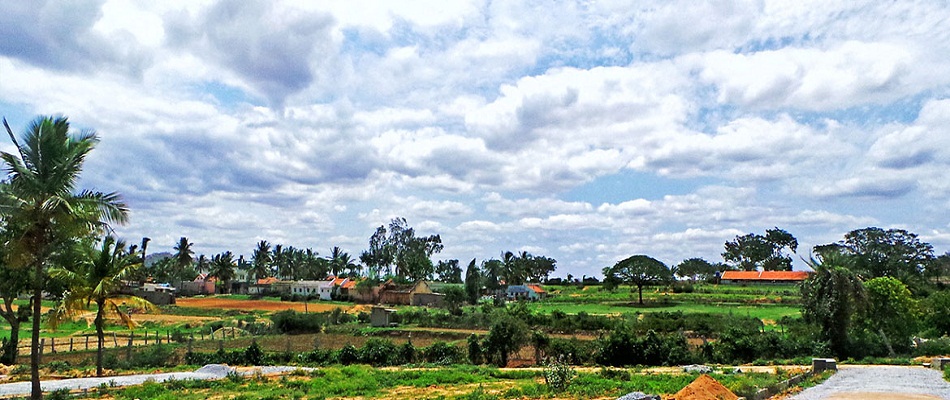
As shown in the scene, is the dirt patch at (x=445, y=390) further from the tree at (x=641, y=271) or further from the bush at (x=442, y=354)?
the tree at (x=641, y=271)

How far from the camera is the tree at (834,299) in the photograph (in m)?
29.4

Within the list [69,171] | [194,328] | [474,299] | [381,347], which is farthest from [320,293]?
[69,171]

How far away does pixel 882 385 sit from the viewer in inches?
793

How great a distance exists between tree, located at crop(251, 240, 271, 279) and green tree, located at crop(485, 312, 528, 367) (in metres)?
105

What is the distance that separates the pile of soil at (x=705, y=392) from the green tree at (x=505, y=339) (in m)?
14.8

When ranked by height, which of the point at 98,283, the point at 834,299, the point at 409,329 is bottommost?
the point at 409,329

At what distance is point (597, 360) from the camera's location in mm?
30766

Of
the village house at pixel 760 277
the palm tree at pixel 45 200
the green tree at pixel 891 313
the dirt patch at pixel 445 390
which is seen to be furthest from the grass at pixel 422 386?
the village house at pixel 760 277

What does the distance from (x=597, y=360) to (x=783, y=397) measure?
13157 millimetres

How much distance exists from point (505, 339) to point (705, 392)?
15904 millimetres

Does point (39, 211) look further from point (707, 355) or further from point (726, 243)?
point (726, 243)

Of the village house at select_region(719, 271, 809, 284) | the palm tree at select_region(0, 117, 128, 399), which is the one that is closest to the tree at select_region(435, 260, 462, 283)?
the village house at select_region(719, 271, 809, 284)

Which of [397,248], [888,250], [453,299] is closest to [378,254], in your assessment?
[397,248]

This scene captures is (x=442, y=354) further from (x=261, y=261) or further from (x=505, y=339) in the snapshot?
(x=261, y=261)
